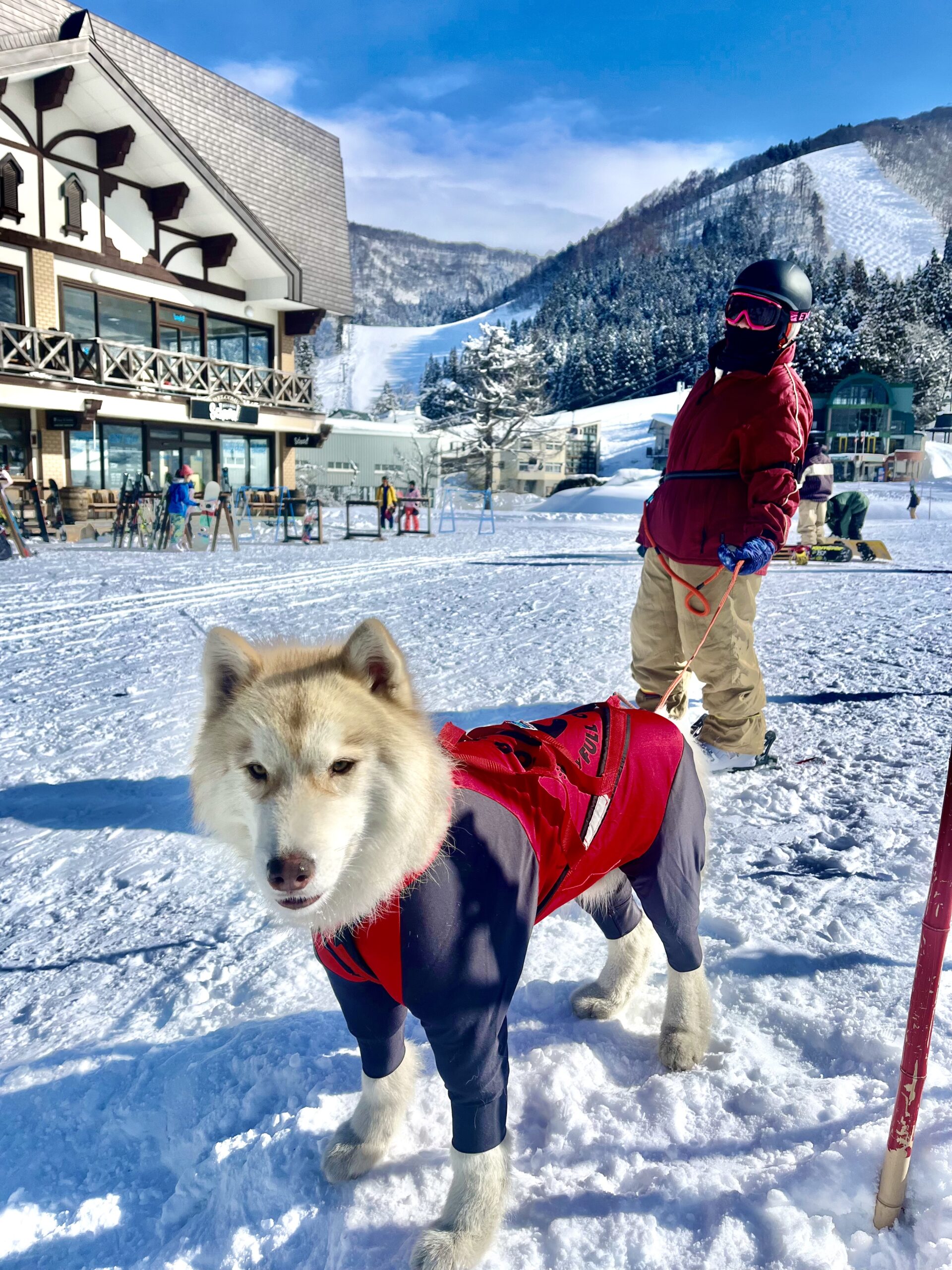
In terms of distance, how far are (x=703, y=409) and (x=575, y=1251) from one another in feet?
10.3

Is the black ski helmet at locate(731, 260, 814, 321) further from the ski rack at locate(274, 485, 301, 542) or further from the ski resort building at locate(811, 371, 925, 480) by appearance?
the ski resort building at locate(811, 371, 925, 480)

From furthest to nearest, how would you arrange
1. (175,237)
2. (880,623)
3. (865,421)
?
1. (865,421)
2. (175,237)
3. (880,623)

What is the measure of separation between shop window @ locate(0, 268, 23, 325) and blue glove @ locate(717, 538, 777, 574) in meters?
19.8

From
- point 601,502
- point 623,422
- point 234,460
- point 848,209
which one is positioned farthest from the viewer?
point 848,209

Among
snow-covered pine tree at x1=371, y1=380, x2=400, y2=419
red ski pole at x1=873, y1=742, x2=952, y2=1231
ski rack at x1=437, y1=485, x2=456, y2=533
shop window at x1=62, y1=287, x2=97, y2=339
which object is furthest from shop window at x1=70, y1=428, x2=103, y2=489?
snow-covered pine tree at x1=371, y1=380, x2=400, y2=419

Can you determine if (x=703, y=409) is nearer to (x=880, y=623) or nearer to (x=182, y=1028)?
(x=182, y=1028)

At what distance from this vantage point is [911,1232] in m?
1.47

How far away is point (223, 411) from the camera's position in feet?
71.7

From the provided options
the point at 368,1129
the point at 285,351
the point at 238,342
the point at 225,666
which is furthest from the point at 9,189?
the point at 368,1129

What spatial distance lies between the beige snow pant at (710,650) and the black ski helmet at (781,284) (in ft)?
3.79

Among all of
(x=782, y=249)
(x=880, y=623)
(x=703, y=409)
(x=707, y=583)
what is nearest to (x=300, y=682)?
(x=707, y=583)

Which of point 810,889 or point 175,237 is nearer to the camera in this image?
point 810,889

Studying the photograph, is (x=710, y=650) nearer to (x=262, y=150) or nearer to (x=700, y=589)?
(x=700, y=589)

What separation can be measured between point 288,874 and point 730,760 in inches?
116
